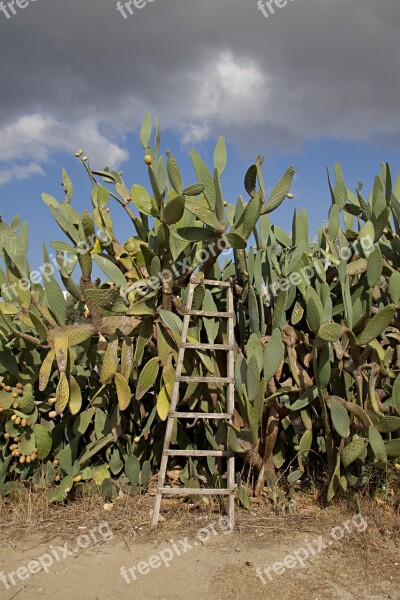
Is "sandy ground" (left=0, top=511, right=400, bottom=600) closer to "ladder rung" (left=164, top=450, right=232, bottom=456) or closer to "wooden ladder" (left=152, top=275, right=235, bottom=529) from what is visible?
"wooden ladder" (left=152, top=275, right=235, bottom=529)

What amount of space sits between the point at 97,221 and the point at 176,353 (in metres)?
1.12

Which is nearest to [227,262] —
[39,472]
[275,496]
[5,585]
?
[275,496]

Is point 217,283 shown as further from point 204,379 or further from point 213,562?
point 213,562

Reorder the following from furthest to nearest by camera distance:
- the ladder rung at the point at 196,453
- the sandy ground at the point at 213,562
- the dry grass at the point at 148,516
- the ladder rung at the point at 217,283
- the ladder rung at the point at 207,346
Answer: the ladder rung at the point at 217,283 → the ladder rung at the point at 207,346 → the ladder rung at the point at 196,453 → the dry grass at the point at 148,516 → the sandy ground at the point at 213,562

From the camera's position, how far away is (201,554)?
290cm

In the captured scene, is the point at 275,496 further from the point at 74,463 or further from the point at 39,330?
the point at 39,330

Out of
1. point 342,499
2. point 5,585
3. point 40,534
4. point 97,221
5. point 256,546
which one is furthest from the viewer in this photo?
point 97,221

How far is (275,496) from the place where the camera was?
11.4 ft
